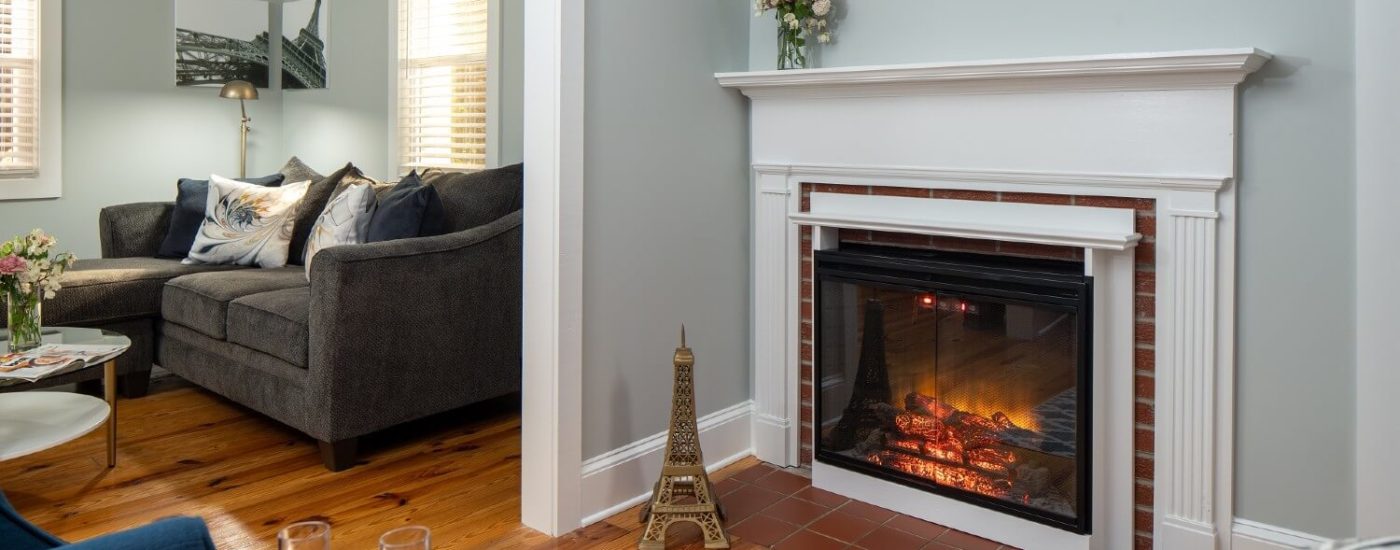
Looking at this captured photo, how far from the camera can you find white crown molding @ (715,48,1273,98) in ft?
6.72

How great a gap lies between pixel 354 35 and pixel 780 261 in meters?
3.15

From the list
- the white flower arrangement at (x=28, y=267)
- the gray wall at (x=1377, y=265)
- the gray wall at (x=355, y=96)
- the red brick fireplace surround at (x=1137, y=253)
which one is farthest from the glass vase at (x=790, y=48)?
the gray wall at (x=355, y=96)

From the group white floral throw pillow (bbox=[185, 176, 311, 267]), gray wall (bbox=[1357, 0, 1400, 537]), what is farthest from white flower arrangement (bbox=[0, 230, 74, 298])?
gray wall (bbox=[1357, 0, 1400, 537])

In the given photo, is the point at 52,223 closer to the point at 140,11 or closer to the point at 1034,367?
the point at 140,11

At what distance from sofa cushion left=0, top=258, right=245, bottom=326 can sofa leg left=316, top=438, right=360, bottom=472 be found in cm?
122

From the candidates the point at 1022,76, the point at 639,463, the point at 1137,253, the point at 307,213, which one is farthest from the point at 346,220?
the point at 1137,253

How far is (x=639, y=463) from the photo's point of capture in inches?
109

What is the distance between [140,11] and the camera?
505 cm

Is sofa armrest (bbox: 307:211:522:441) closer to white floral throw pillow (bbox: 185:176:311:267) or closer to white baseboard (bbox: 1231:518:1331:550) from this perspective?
white floral throw pillow (bbox: 185:176:311:267)

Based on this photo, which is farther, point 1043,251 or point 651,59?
point 651,59

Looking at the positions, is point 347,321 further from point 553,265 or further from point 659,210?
point 659,210

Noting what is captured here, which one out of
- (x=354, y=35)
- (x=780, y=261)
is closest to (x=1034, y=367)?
(x=780, y=261)

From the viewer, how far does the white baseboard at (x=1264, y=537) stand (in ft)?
7.05

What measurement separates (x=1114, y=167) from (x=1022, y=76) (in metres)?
0.30
